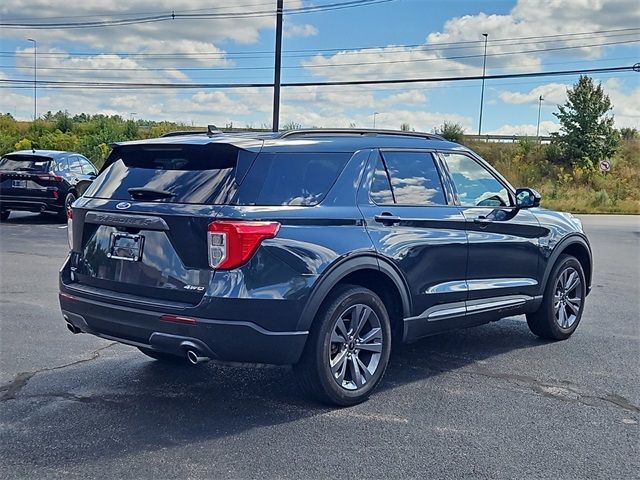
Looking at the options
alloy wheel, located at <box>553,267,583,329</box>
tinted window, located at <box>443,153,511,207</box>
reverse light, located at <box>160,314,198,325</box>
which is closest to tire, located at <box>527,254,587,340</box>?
alloy wheel, located at <box>553,267,583,329</box>

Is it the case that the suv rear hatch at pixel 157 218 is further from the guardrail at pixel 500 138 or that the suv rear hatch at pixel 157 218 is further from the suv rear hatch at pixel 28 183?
the guardrail at pixel 500 138

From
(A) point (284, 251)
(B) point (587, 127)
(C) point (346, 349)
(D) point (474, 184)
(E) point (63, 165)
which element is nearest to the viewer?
(A) point (284, 251)

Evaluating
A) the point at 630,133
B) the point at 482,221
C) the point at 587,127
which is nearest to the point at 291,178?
the point at 482,221

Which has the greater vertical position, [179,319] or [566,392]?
[179,319]

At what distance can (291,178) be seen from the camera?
471 cm

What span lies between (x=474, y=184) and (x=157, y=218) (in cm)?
275

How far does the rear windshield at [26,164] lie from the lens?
16.4 meters

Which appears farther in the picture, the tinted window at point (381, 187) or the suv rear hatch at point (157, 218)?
the tinted window at point (381, 187)

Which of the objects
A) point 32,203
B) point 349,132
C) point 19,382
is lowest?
point 19,382

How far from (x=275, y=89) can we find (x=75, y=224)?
2252 cm

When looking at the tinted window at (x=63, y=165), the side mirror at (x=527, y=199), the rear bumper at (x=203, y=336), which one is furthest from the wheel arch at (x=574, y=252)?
the tinted window at (x=63, y=165)

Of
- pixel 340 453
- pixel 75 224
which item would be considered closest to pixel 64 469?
pixel 340 453

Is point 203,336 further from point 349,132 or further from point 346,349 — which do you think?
point 349,132

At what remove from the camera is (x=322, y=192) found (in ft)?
15.8
